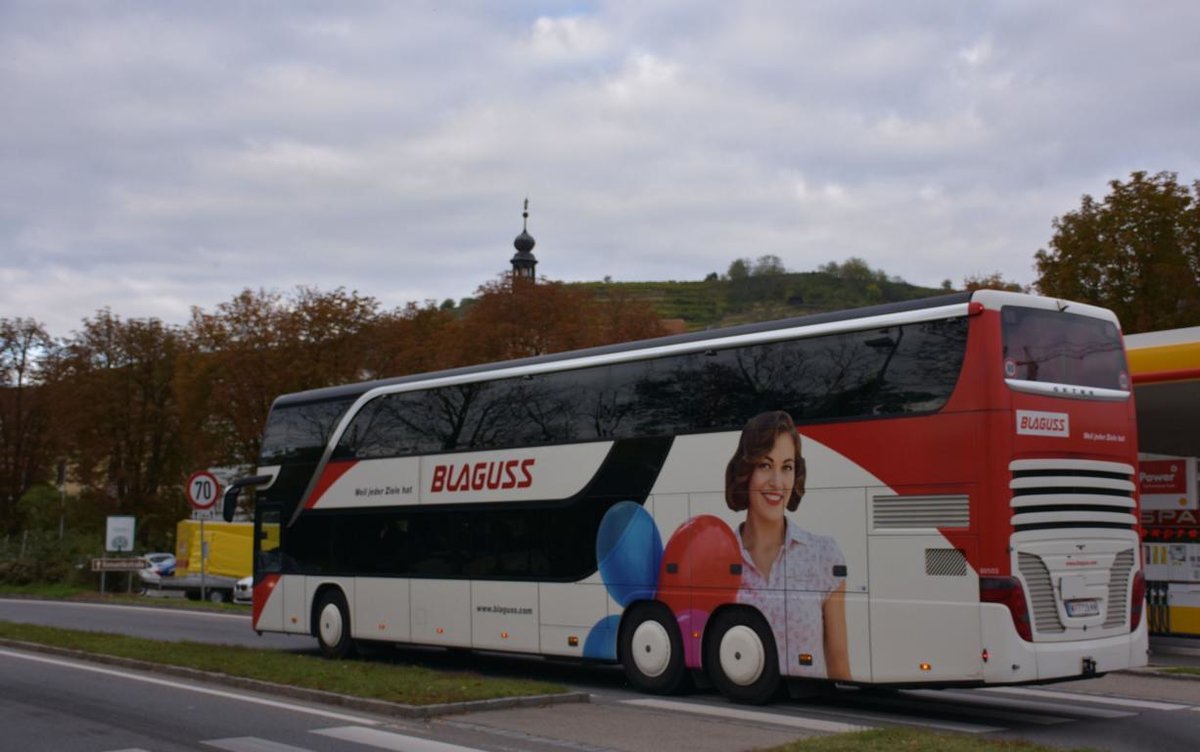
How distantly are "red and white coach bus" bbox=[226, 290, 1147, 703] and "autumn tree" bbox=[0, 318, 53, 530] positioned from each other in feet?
170

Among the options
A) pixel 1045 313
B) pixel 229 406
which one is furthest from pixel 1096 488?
pixel 229 406

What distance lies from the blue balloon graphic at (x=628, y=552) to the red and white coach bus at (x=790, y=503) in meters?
0.03

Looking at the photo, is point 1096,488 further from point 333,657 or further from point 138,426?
point 138,426

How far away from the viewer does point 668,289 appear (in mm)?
162250

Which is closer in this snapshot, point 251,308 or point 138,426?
point 251,308

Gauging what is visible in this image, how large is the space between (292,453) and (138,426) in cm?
4663

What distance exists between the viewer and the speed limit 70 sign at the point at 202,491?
24625 millimetres

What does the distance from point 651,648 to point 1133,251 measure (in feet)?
110

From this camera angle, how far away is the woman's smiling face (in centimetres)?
1398

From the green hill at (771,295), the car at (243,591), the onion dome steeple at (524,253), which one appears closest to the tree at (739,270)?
the green hill at (771,295)

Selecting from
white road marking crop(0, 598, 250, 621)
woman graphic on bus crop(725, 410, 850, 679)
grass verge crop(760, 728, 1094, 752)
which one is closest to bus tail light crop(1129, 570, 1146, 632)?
grass verge crop(760, 728, 1094, 752)

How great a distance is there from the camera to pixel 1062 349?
1307 centimetres

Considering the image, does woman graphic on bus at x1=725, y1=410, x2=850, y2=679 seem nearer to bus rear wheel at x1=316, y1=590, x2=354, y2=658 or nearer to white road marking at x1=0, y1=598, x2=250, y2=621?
bus rear wheel at x1=316, y1=590, x2=354, y2=658

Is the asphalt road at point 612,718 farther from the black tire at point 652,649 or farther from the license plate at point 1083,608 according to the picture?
the license plate at point 1083,608
